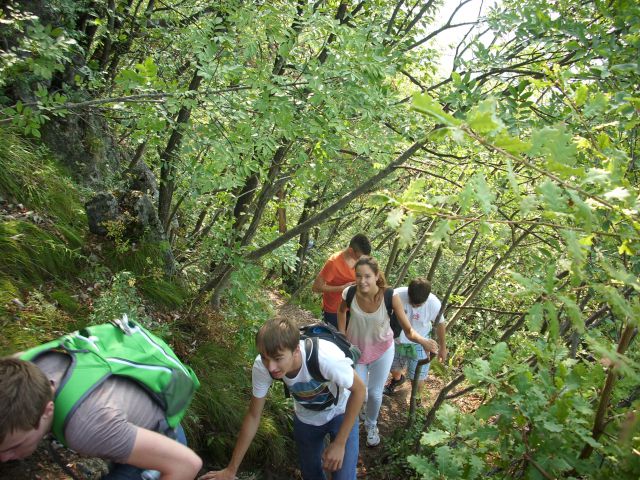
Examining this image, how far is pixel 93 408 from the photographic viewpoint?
5.93ft

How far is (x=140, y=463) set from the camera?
187 cm

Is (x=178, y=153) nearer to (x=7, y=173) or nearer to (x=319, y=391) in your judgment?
(x=7, y=173)

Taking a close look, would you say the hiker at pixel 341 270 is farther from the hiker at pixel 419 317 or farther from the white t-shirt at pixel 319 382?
the white t-shirt at pixel 319 382

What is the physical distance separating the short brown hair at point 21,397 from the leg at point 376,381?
331cm

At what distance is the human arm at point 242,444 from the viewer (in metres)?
2.77

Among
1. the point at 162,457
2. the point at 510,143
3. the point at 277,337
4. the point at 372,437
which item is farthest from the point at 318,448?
the point at 510,143

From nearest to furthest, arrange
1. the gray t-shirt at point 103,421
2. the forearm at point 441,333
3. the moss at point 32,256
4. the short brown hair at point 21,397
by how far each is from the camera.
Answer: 1. the short brown hair at point 21,397
2. the gray t-shirt at point 103,421
3. the moss at point 32,256
4. the forearm at point 441,333

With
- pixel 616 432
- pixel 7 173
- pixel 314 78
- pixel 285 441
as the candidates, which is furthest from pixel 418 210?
pixel 7 173

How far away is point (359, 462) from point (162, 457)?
3.63 meters

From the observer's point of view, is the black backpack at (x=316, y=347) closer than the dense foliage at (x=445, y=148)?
No

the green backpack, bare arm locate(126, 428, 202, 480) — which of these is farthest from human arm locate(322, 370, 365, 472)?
bare arm locate(126, 428, 202, 480)

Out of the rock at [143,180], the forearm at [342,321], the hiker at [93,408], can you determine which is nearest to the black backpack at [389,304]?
the forearm at [342,321]

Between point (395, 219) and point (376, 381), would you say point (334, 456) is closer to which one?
point (376, 381)

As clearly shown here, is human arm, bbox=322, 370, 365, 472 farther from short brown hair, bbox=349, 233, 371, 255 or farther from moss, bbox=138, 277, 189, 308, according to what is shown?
moss, bbox=138, 277, 189, 308
